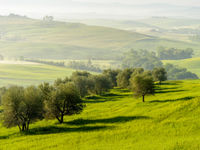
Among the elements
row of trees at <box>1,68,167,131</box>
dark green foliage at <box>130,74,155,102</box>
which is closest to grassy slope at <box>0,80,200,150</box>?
row of trees at <box>1,68,167,131</box>

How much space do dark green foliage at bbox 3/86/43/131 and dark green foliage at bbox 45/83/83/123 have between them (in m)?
2.52

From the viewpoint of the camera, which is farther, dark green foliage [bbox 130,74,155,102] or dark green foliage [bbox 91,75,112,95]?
dark green foliage [bbox 91,75,112,95]

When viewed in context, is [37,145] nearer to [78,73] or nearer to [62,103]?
[62,103]

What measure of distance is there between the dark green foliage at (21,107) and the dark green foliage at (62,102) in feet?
8.27

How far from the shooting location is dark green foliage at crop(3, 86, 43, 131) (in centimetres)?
5756

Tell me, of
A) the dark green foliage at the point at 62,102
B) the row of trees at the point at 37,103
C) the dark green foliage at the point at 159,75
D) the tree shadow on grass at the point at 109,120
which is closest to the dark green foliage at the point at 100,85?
the dark green foliage at the point at 159,75

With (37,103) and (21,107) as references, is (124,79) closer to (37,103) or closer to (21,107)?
(37,103)

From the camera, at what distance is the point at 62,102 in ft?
208

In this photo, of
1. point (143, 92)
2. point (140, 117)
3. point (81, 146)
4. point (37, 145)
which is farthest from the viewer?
point (143, 92)

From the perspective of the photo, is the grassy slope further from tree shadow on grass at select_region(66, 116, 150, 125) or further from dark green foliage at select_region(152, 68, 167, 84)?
dark green foliage at select_region(152, 68, 167, 84)

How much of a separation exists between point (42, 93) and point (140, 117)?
25772 millimetres

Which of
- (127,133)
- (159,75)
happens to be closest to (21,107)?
(127,133)

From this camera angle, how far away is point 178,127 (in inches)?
1843

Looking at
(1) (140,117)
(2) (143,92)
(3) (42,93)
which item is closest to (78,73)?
(2) (143,92)
